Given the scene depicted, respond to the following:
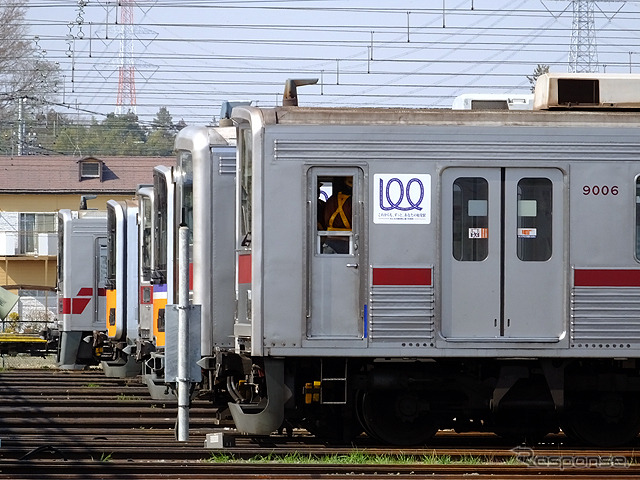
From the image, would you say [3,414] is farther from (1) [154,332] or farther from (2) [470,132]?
(2) [470,132]

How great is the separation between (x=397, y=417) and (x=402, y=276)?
1531mm

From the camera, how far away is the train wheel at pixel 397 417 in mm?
11727

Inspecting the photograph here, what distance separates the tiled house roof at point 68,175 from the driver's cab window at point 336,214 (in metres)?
39.7

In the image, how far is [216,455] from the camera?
10719 mm

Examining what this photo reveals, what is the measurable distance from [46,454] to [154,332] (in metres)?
5.86

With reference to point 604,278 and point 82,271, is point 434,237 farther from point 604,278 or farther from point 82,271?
point 82,271

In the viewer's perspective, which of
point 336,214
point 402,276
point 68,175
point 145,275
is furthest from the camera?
point 68,175

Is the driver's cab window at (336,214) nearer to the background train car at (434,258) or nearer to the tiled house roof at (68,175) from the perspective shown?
the background train car at (434,258)

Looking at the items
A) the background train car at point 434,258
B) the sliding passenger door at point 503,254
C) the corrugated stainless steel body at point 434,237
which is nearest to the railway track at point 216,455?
the background train car at point 434,258

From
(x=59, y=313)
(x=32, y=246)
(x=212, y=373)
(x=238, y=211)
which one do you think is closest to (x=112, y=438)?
(x=212, y=373)

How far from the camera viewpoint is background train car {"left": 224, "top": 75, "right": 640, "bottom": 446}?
11.2 meters

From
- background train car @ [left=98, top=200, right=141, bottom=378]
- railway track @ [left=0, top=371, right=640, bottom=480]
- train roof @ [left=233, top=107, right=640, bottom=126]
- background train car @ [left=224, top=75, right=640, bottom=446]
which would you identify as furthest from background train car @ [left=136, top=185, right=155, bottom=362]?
train roof @ [left=233, top=107, right=640, bottom=126]

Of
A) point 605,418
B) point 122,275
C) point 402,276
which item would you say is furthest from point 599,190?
point 122,275

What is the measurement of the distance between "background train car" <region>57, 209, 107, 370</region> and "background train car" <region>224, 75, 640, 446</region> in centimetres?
1251
